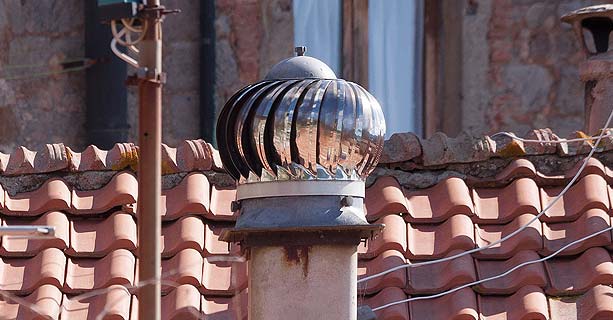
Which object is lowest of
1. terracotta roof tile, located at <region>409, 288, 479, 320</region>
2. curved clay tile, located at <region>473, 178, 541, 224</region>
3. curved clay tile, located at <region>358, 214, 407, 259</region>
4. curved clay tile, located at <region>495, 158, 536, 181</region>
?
terracotta roof tile, located at <region>409, 288, 479, 320</region>

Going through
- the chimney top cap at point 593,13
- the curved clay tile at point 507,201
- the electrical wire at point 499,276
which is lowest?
the electrical wire at point 499,276

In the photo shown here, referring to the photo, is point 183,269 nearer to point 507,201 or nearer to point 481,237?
point 481,237

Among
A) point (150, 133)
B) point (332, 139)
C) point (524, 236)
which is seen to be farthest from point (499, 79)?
point (150, 133)

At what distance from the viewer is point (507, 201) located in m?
5.74

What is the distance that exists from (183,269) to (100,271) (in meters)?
0.29

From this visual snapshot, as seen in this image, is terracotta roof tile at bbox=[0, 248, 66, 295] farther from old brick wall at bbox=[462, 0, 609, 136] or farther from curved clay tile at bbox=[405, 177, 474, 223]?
old brick wall at bbox=[462, 0, 609, 136]

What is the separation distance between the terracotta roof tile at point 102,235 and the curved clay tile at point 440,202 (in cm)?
98

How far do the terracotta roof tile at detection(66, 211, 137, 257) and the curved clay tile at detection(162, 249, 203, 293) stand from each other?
0.17 m

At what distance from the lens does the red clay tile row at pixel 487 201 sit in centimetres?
564

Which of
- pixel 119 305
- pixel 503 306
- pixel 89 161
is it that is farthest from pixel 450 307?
pixel 89 161

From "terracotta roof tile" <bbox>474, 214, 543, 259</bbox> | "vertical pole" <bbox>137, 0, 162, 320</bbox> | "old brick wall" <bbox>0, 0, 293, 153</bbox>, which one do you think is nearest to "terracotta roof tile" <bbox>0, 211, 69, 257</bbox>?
"terracotta roof tile" <bbox>474, 214, 543, 259</bbox>

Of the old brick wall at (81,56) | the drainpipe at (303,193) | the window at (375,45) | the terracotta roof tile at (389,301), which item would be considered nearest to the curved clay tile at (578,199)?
the terracotta roof tile at (389,301)

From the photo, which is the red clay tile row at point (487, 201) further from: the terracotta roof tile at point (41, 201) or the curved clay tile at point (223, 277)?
the terracotta roof tile at point (41, 201)

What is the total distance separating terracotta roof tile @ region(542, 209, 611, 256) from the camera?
5.43 metres
